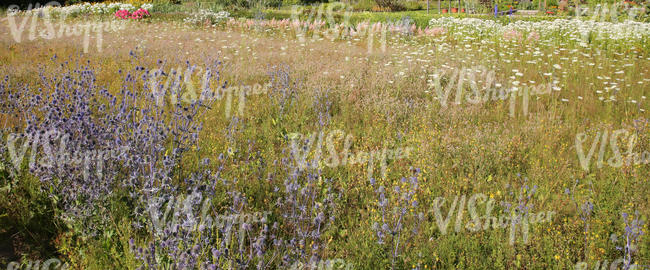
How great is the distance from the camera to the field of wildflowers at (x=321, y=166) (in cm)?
224

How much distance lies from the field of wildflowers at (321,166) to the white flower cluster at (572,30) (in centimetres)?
160

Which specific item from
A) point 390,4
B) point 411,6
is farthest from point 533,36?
point 411,6

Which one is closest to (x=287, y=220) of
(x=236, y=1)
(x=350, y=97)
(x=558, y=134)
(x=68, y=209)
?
(x=68, y=209)

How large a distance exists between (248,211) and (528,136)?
3.11 meters

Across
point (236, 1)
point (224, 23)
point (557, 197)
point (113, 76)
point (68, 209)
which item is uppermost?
point (236, 1)

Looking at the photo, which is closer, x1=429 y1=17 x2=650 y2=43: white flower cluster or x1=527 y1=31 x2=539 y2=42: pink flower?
x1=429 y1=17 x2=650 y2=43: white flower cluster

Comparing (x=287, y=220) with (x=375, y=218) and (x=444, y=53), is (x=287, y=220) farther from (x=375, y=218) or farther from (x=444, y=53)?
(x=444, y=53)

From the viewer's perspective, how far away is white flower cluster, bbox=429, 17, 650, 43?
831 cm

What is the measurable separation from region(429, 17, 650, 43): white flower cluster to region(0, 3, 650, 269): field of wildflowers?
160 centimetres

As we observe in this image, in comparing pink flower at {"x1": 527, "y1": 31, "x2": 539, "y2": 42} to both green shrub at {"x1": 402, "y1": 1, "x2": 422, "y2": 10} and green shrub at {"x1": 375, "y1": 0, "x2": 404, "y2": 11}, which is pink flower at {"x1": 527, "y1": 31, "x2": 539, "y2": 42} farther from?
green shrub at {"x1": 402, "y1": 1, "x2": 422, "y2": 10}

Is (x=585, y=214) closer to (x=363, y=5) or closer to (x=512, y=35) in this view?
(x=512, y=35)

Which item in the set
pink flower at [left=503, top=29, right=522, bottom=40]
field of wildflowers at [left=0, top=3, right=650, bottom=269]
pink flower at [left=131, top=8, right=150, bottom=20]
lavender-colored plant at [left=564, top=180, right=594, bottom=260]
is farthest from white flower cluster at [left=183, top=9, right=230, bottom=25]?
lavender-colored plant at [left=564, top=180, right=594, bottom=260]

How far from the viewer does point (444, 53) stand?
25.9ft

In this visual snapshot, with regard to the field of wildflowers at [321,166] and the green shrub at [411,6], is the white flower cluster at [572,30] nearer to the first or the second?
the field of wildflowers at [321,166]
